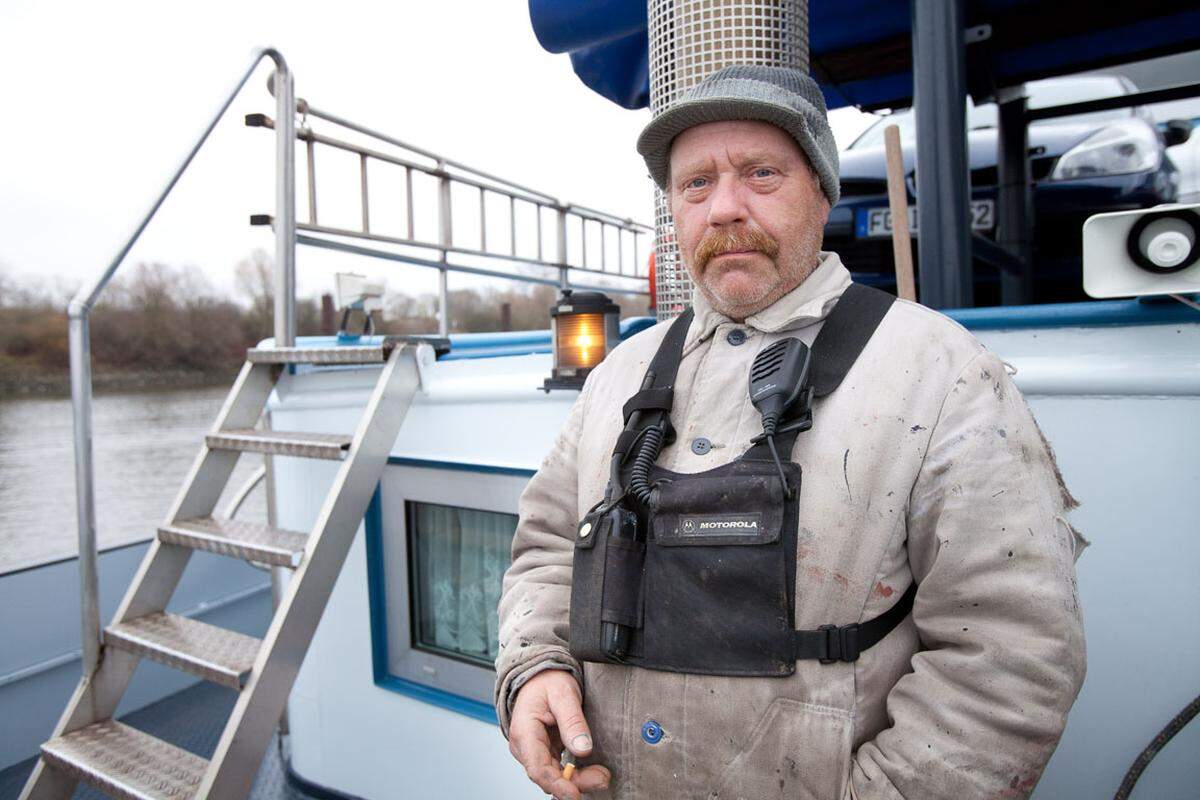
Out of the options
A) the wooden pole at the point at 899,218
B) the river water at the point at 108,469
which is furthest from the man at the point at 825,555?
the river water at the point at 108,469

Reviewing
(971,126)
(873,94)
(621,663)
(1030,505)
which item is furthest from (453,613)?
(971,126)

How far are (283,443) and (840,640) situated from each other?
1817mm

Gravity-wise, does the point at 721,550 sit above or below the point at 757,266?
below

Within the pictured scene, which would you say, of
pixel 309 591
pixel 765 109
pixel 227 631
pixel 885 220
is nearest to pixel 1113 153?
pixel 885 220

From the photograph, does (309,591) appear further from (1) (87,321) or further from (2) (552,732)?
(2) (552,732)

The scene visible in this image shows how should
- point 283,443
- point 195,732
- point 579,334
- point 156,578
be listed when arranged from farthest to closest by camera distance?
point 195,732 < point 156,578 < point 283,443 < point 579,334

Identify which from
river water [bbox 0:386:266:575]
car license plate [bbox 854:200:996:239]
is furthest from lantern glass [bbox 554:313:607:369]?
river water [bbox 0:386:266:575]

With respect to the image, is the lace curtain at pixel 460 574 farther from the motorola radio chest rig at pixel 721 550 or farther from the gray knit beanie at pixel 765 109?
the gray knit beanie at pixel 765 109

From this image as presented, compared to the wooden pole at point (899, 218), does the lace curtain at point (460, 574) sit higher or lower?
lower

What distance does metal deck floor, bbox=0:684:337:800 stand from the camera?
301cm

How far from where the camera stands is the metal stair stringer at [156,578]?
2145 mm

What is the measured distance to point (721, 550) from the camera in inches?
40.1

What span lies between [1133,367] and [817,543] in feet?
2.96

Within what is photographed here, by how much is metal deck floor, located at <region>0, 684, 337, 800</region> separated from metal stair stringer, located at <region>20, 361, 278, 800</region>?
2.86 feet
